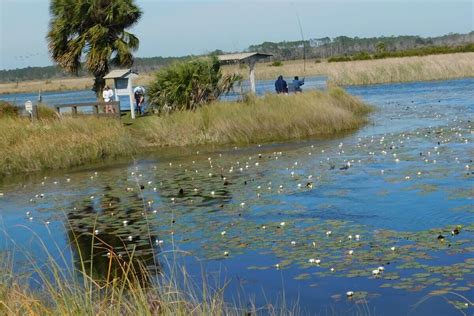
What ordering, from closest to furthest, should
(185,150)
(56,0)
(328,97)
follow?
(185,150), (328,97), (56,0)

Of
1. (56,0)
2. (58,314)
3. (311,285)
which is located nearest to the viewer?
(58,314)

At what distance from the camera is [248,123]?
87.1 ft

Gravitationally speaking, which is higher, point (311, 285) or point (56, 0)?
point (56, 0)

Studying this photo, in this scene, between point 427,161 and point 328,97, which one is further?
point 328,97

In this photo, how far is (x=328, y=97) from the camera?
30.0 meters

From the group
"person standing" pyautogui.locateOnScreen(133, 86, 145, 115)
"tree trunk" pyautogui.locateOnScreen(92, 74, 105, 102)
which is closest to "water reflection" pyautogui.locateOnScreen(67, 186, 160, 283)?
"person standing" pyautogui.locateOnScreen(133, 86, 145, 115)

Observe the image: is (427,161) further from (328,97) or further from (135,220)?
(328,97)

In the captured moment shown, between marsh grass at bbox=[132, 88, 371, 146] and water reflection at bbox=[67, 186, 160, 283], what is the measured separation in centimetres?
843

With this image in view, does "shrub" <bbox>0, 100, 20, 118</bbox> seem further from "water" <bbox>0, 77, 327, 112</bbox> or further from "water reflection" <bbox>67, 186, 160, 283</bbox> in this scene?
"water reflection" <bbox>67, 186, 160, 283</bbox>

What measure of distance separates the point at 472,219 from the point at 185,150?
14812mm

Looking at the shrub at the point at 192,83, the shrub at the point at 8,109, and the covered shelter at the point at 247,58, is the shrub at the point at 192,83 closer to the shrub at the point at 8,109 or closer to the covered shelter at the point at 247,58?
the covered shelter at the point at 247,58

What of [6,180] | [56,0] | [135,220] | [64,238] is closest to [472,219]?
[135,220]

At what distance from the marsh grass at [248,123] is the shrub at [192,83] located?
1.58 meters

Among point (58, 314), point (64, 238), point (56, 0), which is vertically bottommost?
point (64, 238)
